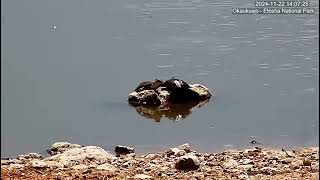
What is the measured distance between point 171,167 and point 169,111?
6.80 metres

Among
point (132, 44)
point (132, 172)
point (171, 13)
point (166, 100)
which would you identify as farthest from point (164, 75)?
point (132, 172)

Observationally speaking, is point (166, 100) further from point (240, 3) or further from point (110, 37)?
point (240, 3)

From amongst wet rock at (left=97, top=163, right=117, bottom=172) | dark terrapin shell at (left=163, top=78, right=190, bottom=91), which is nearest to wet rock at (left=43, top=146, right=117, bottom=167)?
wet rock at (left=97, top=163, right=117, bottom=172)

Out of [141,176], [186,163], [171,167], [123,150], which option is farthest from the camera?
[123,150]

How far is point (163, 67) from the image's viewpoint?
2009 centimetres

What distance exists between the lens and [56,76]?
64.4 feet

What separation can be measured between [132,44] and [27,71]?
4372mm

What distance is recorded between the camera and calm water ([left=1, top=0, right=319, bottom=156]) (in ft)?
48.3

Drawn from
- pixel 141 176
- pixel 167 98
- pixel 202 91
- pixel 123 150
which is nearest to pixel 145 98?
pixel 167 98

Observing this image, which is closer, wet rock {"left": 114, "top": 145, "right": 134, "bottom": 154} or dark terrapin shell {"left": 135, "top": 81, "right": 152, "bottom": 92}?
wet rock {"left": 114, "top": 145, "right": 134, "bottom": 154}

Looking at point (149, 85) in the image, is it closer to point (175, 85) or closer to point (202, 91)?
point (175, 85)

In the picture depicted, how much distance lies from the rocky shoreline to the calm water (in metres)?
2.80

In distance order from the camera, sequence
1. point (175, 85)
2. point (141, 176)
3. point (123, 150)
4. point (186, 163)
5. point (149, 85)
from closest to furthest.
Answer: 1. point (141, 176)
2. point (186, 163)
3. point (123, 150)
4. point (175, 85)
5. point (149, 85)

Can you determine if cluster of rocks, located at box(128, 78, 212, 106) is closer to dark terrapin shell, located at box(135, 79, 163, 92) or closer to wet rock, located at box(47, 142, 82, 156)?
dark terrapin shell, located at box(135, 79, 163, 92)
